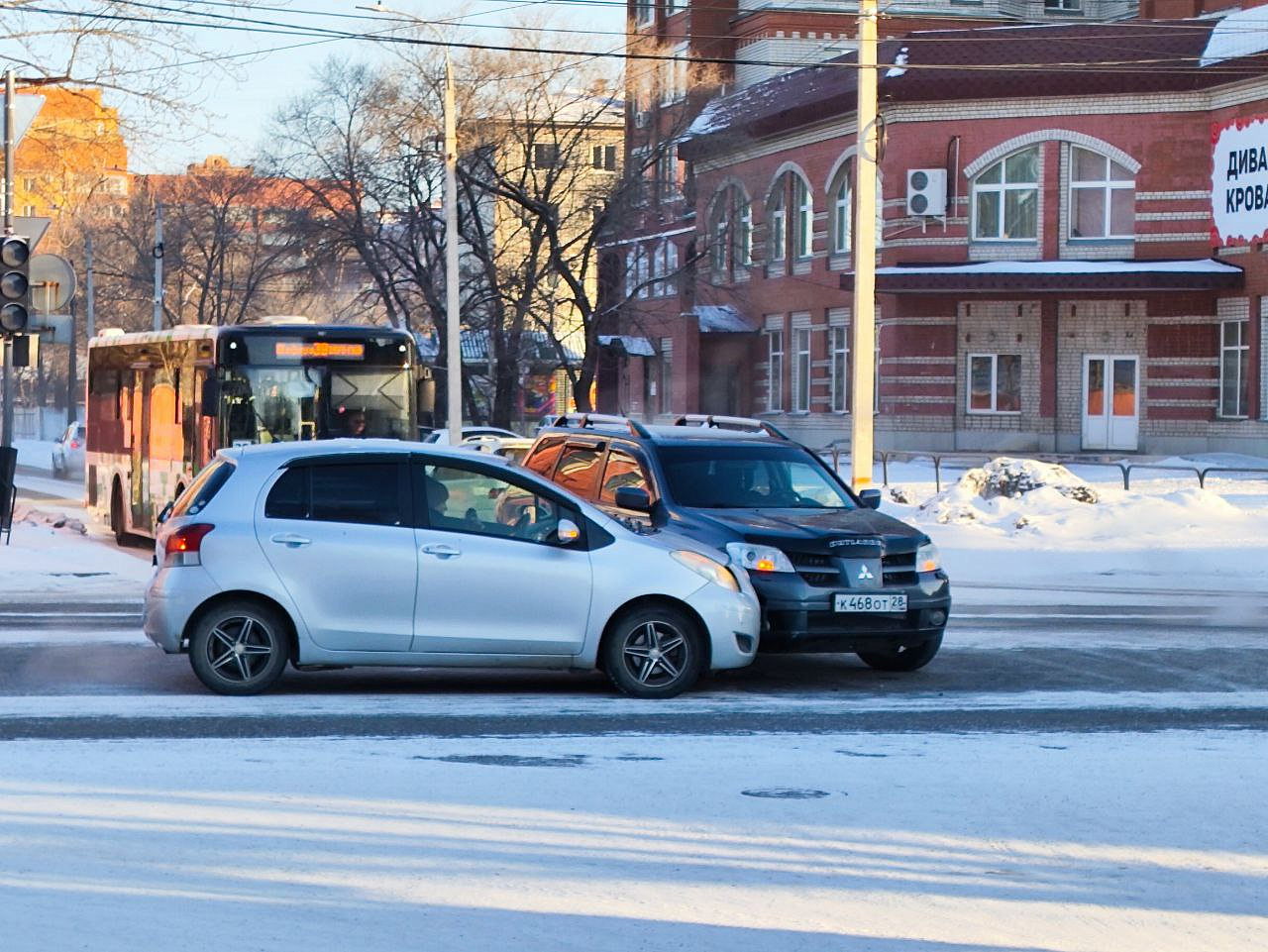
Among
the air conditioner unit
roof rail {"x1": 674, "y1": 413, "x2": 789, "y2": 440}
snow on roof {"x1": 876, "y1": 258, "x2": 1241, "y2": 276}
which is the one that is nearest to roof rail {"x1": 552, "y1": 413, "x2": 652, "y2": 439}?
roof rail {"x1": 674, "y1": 413, "x2": 789, "y2": 440}

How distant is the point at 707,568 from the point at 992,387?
40.8 m

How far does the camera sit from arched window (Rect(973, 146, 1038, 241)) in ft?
166

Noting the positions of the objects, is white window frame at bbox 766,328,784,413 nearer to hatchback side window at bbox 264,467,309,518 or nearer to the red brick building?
the red brick building

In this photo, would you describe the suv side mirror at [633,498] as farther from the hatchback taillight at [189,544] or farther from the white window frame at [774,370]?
the white window frame at [774,370]

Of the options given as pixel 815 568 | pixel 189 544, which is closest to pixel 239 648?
pixel 189 544

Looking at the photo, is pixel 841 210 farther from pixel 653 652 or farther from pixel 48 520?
pixel 653 652

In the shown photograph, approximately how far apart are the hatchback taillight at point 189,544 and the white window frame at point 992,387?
41.7 metres

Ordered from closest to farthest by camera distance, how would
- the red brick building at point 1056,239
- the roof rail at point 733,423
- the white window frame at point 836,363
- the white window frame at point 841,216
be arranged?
1. the roof rail at point 733,423
2. the red brick building at point 1056,239
3. the white window frame at point 841,216
4. the white window frame at point 836,363

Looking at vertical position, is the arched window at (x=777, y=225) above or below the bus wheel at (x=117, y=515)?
above

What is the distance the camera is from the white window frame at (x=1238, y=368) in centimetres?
4788

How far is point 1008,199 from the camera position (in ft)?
167

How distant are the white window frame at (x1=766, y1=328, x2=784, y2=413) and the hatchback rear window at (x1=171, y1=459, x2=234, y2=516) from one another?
4772 centimetres

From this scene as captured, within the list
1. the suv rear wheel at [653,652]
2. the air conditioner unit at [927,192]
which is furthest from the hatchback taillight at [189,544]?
the air conditioner unit at [927,192]

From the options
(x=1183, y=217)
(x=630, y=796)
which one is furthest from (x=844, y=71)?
(x=630, y=796)
